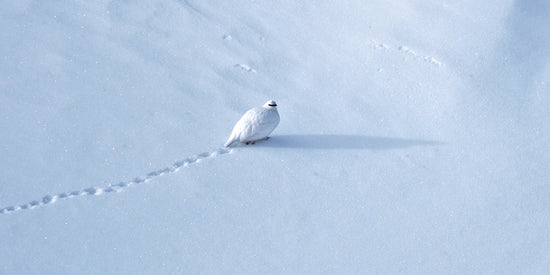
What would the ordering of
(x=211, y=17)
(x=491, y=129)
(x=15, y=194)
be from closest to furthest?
1. (x=15, y=194)
2. (x=491, y=129)
3. (x=211, y=17)

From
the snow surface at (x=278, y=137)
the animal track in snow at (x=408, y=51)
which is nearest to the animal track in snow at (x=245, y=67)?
the snow surface at (x=278, y=137)

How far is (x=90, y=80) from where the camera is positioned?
4.10m

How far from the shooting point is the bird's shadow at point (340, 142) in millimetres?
3758

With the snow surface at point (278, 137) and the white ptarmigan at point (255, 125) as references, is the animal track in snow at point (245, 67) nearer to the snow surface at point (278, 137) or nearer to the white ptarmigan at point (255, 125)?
the snow surface at point (278, 137)

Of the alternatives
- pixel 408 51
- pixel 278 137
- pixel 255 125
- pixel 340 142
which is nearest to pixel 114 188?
pixel 255 125

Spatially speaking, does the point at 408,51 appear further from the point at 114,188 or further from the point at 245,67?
the point at 114,188

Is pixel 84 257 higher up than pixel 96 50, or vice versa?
pixel 96 50

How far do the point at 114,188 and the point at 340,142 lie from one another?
152 cm

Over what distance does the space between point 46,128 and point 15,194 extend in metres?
0.63

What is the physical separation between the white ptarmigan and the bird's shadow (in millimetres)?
157

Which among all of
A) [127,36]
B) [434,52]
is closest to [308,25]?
[434,52]

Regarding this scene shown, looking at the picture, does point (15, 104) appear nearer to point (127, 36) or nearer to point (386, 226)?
point (127, 36)

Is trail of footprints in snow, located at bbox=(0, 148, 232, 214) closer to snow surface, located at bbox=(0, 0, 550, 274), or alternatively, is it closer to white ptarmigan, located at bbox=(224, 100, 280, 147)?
snow surface, located at bbox=(0, 0, 550, 274)

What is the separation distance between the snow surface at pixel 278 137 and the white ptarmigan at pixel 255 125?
107mm
